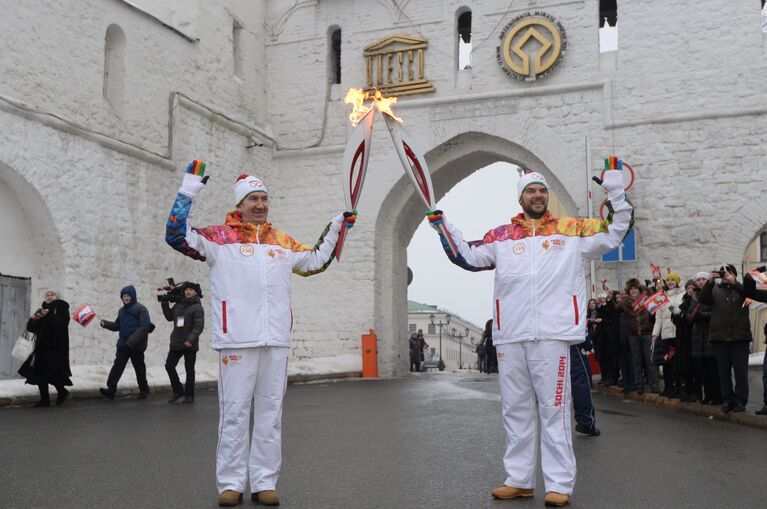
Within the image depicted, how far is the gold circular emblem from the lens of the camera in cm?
2009

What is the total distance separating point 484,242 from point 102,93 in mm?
13327

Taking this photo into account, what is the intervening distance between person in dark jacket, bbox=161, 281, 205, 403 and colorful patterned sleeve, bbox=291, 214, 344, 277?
691 centimetres

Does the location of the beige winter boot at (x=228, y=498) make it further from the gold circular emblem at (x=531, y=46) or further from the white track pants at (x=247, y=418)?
the gold circular emblem at (x=531, y=46)

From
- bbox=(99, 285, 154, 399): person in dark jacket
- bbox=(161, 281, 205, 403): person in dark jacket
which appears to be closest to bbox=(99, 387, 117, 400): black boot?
bbox=(99, 285, 154, 399): person in dark jacket

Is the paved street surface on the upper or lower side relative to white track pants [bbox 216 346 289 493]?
lower

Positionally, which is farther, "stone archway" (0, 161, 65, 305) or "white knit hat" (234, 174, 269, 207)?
"stone archway" (0, 161, 65, 305)

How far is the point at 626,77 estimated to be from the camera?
19.7 m

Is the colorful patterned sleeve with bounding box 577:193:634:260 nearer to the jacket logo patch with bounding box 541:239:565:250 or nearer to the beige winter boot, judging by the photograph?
the jacket logo patch with bounding box 541:239:565:250

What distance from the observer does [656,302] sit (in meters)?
13.2

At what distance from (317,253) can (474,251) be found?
1.08 metres

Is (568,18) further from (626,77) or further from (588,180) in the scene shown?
(588,180)

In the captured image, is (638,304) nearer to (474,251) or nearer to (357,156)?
(357,156)

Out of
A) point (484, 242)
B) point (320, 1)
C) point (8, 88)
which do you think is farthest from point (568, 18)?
point (484, 242)

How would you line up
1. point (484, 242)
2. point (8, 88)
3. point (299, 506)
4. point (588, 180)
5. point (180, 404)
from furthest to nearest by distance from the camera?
1. point (588, 180)
2. point (8, 88)
3. point (180, 404)
4. point (484, 242)
5. point (299, 506)
